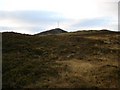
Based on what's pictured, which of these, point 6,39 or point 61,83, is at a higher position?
point 6,39

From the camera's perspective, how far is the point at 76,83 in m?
21.6

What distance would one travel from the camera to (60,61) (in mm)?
26125

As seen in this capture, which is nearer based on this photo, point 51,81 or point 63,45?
point 51,81

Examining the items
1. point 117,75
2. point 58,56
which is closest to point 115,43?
point 58,56

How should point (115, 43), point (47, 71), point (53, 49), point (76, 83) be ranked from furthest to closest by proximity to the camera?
point (115, 43) → point (53, 49) → point (47, 71) → point (76, 83)

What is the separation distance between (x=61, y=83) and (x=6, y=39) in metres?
13.3

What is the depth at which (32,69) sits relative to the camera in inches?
960

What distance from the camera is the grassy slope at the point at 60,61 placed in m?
22.2

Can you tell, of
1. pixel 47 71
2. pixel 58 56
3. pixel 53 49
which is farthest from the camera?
pixel 53 49

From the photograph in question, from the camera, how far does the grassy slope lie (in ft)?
72.7

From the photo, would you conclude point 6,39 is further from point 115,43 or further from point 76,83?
point 76,83

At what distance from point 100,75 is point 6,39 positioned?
13.9 metres

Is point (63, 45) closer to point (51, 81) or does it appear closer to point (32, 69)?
point (32, 69)

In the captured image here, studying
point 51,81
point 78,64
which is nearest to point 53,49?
point 78,64
